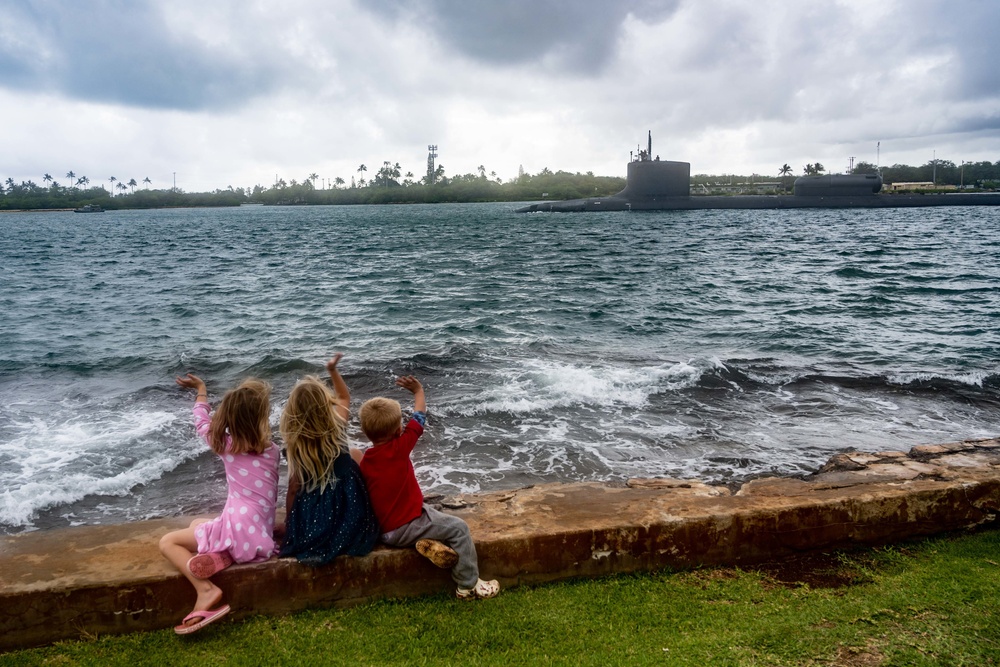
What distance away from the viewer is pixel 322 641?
127 inches

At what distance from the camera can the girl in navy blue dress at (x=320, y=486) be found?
342cm

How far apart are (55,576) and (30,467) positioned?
5.11 metres

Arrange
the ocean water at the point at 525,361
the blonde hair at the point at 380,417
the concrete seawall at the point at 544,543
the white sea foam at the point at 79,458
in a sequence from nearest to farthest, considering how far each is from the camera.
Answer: the concrete seawall at the point at 544,543 → the blonde hair at the point at 380,417 → the white sea foam at the point at 79,458 → the ocean water at the point at 525,361

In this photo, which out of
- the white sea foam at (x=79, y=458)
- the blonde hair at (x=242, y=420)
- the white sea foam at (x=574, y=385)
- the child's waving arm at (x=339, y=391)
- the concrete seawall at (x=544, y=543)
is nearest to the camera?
the concrete seawall at (x=544, y=543)

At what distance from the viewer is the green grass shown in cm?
309

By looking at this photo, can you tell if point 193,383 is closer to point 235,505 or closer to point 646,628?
point 235,505

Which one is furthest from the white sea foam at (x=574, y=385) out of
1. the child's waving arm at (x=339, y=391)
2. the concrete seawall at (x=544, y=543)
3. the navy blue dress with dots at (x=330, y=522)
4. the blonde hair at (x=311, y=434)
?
the blonde hair at (x=311, y=434)

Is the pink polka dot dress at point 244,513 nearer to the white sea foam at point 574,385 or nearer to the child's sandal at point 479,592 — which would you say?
the child's sandal at point 479,592

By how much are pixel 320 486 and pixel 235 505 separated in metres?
0.46

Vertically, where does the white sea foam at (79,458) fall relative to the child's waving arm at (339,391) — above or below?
below

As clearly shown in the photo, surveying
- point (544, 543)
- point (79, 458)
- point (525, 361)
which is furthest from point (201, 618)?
point (525, 361)

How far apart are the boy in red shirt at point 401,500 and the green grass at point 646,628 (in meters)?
0.15

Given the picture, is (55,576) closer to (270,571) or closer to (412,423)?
(270,571)

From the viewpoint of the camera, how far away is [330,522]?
3.53 m
